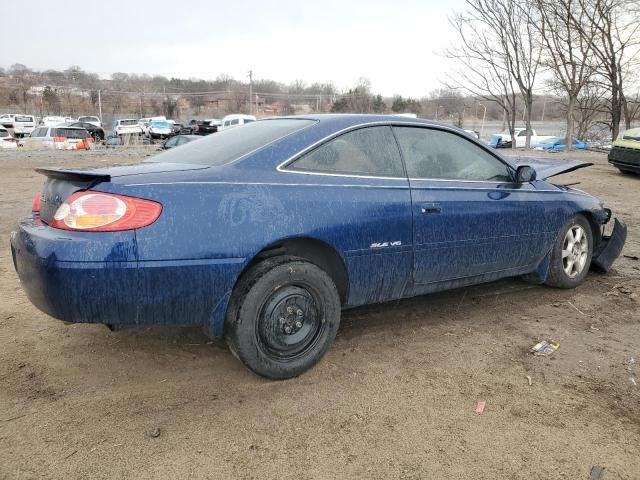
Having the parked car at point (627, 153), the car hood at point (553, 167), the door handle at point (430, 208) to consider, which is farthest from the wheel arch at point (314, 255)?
the parked car at point (627, 153)

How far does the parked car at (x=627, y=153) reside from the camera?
1205 centimetres

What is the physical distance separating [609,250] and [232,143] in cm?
377

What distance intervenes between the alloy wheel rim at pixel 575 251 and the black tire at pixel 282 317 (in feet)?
8.12

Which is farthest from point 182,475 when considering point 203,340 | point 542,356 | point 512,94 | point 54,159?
point 512,94

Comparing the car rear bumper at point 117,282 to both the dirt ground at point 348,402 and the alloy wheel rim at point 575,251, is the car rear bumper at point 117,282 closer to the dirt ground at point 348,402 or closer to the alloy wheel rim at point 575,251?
the dirt ground at point 348,402

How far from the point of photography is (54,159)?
18047 mm

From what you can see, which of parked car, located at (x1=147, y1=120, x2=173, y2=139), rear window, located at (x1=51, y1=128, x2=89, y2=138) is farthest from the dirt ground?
parked car, located at (x1=147, y1=120, x2=173, y2=139)

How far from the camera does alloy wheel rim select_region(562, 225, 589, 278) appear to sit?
173 inches

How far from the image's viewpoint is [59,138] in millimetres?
24391

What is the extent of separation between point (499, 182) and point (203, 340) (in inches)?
95.3

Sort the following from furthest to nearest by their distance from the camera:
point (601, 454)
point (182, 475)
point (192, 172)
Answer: point (192, 172)
point (601, 454)
point (182, 475)

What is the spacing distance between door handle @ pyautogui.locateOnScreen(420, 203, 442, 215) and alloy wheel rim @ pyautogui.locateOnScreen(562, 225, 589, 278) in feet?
5.35

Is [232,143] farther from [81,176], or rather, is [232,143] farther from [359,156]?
[81,176]

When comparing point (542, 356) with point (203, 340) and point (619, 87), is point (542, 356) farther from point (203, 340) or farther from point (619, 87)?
point (619, 87)
